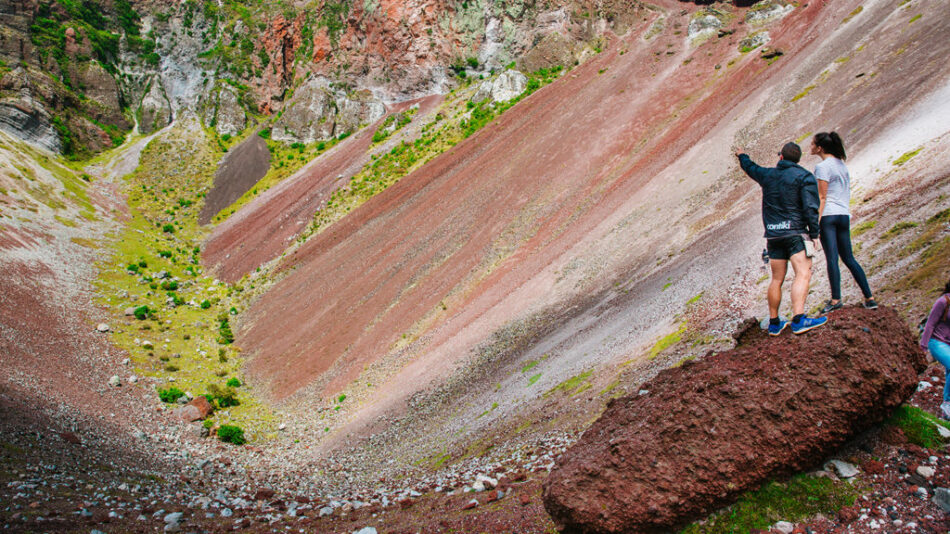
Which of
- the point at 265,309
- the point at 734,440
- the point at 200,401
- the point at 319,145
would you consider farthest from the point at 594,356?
the point at 319,145

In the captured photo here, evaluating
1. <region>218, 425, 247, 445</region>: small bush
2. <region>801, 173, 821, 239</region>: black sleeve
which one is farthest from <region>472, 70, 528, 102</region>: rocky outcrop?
<region>801, 173, 821, 239</region>: black sleeve

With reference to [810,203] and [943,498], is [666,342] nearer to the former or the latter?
[810,203]

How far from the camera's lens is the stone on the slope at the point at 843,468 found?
5.21m

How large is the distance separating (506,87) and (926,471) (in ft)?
163

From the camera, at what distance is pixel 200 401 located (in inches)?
832

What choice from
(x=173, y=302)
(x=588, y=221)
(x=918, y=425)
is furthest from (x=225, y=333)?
(x=918, y=425)

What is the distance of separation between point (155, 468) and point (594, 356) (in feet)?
43.2

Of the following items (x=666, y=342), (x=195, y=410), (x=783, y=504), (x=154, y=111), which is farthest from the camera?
(x=154, y=111)

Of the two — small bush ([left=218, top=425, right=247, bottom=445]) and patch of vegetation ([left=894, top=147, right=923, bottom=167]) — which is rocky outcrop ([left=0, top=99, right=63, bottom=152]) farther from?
patch of vegetation ([left=894, top=147, right=923, bottom=167])

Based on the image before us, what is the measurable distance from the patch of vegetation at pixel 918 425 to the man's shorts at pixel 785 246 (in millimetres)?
2203

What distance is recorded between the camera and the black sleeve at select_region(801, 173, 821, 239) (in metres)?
6.76

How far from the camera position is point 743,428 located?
5527mm

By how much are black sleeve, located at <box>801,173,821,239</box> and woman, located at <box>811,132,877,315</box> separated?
0.54 meters

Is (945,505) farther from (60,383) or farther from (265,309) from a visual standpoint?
(265,309)
